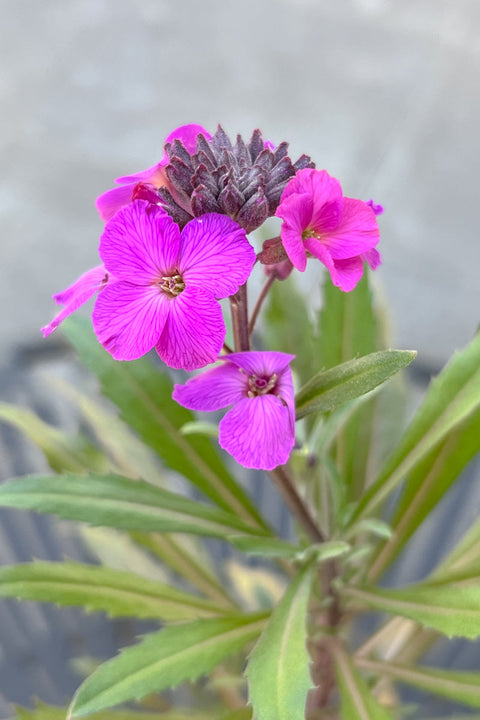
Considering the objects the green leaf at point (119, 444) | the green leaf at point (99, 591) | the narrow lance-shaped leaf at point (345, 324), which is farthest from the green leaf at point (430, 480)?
the green leaf at point (119, 444)

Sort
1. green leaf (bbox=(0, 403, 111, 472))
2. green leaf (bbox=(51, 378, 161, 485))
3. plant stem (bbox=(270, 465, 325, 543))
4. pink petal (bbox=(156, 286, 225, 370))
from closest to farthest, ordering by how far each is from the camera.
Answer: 1. pink petal (bbox=(156, 286, 225, 370))
2. plant stem (bbox=(270, 465, 325, 543))
3. green leaf (bbox=(0, 403, 111, 472))
4. green leaf (bbox=(51, 378, 161, 485))

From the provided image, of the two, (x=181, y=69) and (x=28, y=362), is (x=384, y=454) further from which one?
(x=181, y=69)

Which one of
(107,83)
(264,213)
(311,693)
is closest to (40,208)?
(107,83)

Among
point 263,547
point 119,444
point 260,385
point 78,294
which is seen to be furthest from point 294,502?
point 119,444

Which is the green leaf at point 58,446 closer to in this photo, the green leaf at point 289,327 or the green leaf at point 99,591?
the green leaf at point 99,591

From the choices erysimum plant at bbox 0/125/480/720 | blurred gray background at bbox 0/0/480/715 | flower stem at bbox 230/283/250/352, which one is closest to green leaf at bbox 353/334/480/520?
erysimum plant at bbox 0/125/480/720

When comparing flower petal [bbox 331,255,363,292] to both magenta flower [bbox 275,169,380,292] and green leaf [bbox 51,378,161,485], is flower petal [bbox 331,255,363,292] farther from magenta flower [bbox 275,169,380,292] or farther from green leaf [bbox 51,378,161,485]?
green leaf [bbox 51,378,161,485]
